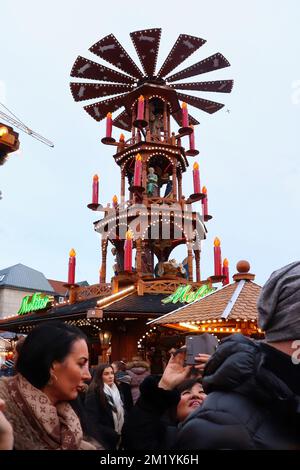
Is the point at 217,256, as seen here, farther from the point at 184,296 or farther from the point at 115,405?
the point at 115,405

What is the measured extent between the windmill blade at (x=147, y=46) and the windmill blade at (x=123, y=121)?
4.68m

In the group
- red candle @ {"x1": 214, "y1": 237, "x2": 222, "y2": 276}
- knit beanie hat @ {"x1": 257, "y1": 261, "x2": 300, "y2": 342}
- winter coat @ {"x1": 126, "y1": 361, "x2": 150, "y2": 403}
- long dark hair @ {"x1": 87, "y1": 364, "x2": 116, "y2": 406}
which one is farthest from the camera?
red candle @ {"x1": 214, "y1": 237, "x2": 222, "y2": 276}

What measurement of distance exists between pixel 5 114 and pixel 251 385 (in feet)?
145

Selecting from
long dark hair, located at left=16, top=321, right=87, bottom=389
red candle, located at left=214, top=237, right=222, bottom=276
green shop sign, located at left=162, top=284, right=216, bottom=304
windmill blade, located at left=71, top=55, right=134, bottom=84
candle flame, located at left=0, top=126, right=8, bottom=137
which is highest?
windmill blade, located at left=71, top=55, right=134, bottom=84

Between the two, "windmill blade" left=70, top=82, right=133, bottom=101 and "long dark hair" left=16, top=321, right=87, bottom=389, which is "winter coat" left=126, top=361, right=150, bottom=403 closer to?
"long dark hair" left=16, top=321, right=87, bottom=389

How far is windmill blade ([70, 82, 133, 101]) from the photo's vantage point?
26.3 m

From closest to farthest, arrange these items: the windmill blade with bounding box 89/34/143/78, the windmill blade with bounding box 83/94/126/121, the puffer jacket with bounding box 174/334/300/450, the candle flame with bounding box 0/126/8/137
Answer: the puffer jacket with bounding box 174/334/300/450, the candle flame with bounding box 0/126/8/137, the windmill blade with bounding box 89/34/143/78, the windmill blade with bounding box 83/94/126/121

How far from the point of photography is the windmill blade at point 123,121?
29812 millimetres

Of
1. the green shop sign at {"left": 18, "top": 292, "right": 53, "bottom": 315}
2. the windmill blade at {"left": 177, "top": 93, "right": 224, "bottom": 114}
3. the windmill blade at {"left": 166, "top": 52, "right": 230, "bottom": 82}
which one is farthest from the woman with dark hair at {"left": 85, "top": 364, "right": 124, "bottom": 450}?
the windmill blade at {"left": 177, "top": 93, "right": 224, "bottom": 114}

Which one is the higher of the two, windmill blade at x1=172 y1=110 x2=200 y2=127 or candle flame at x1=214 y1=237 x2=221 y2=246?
windmill blade at x1=172 y1=110 x2=200 y2=127

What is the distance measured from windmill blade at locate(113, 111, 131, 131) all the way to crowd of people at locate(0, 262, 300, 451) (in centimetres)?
2836

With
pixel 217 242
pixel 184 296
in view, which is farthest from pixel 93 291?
pixel 217 242

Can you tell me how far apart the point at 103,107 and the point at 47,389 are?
91.3 ft
